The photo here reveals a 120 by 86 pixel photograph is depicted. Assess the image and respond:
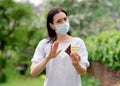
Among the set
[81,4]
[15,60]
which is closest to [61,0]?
[81,4]

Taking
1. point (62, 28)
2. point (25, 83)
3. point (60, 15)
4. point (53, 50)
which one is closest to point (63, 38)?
point (62, 28)

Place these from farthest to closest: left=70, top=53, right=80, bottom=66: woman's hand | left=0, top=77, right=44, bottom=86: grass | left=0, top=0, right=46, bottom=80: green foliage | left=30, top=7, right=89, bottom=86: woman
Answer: left=0, top=0, right=46, bottom=80: green foliage, left=0, top=77, right=44, bottom=86: grass, left=30, top=7, right=89, bottom=86: woman, left=70, top=53, right=80, bottom=66: woman's hand

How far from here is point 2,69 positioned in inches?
624

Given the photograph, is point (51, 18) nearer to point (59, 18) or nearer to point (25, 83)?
point (59, 18)

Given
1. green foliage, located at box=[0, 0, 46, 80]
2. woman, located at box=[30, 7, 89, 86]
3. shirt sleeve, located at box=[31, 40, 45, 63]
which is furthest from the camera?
green foliage, located at box=[0, 0, 46, 80]

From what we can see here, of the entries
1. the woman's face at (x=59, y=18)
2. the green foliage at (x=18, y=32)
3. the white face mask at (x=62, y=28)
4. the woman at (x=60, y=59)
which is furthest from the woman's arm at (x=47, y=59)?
the green foliage at (x=18, y=32)

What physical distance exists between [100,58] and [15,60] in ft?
28.8

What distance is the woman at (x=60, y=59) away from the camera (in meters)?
3.64

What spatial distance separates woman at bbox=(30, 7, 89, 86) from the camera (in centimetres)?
364

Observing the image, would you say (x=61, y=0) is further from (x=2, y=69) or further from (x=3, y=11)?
(x=2, y=69)

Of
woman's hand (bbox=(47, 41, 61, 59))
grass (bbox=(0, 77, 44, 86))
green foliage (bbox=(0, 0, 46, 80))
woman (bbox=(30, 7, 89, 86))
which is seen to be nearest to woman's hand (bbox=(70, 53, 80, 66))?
woman (bbox=(30, 7, 89, 86))

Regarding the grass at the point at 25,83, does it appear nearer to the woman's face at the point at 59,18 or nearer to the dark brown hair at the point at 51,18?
the dark brown hair at the point at 51,18

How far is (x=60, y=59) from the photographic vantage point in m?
3.73

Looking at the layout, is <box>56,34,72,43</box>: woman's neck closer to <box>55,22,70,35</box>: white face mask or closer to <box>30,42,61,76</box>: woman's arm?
<box>55,22,70,35</box>: white face mask
